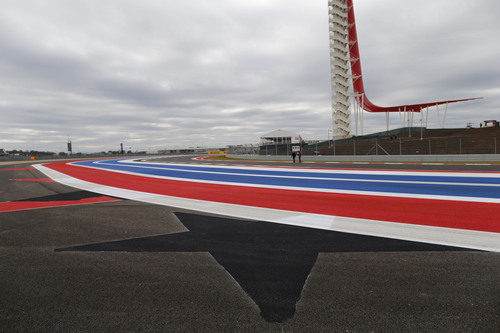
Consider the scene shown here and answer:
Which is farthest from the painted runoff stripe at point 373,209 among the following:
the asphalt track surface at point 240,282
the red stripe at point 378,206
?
the asphalt track surface at point 240,282

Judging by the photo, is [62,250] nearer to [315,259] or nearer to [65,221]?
[65,221]

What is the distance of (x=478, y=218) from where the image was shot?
15.4ft

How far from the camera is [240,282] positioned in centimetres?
259

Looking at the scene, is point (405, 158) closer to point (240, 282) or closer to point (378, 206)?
point (378, 206)

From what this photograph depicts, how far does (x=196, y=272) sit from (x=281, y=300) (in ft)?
3.35

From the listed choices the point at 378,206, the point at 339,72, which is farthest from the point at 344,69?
the point at 378,206

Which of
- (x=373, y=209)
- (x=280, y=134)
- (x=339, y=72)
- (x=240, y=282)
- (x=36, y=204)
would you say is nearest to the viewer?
(x=240, y=282)

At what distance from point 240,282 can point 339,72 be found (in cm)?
6057

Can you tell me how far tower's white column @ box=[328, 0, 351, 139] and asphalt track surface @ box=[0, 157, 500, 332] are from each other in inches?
2196

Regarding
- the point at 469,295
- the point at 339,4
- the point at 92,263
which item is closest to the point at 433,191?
the point at 469,295

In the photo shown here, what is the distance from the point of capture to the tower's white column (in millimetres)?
56062

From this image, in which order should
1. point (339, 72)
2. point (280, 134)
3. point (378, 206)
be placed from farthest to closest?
point (280, 134) < point (339, 72) < point (378, 206)

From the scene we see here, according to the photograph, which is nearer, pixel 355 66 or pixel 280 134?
pixel 355 66

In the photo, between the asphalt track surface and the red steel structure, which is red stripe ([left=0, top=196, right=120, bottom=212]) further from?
the red steel structure
